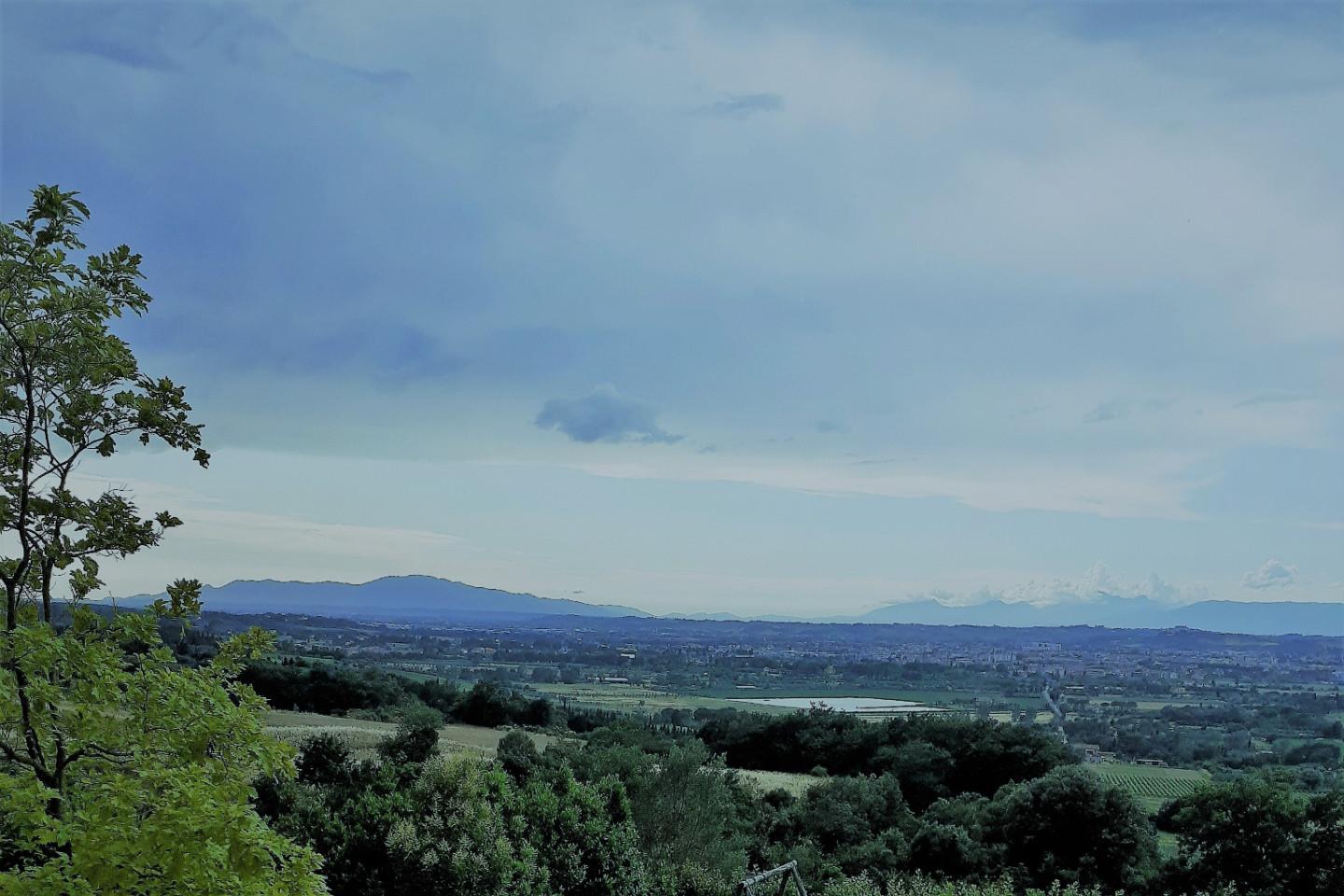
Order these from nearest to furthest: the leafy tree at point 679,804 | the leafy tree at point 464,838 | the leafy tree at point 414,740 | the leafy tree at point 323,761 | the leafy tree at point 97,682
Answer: the leafy tree at point 97,682, the leafy tree at point 464,838, the leafy tree at point 679,804, the leafy tree at point 323,761, the leafy tree at point 414,740

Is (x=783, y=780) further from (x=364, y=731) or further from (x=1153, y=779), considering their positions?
(x=1153, y=779)

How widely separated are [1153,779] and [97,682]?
178 ft

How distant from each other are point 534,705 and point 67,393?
159ft

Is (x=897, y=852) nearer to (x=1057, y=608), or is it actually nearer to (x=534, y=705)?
(x=534, y=705)

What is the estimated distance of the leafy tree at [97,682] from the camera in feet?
13.2

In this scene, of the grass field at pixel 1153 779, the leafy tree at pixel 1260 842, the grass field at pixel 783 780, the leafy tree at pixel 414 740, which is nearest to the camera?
the leafy tree at pixel 414 740

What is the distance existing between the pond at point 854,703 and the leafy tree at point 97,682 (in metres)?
61.0

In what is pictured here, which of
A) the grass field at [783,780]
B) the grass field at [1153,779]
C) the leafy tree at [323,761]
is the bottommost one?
the grass field at [1153,779]

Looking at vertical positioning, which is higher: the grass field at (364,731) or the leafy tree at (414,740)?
the leafy tree at (414,740)

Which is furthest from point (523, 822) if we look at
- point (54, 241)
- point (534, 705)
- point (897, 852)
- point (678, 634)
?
point (678, 634)

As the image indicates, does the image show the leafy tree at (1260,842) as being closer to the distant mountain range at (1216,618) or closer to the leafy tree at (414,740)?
the leafy tree at (414,740)

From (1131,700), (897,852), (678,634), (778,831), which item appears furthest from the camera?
(678,634)

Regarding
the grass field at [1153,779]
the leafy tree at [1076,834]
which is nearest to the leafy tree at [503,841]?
the leafy tree at [1076,834]

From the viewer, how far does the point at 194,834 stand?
3.99 meters
